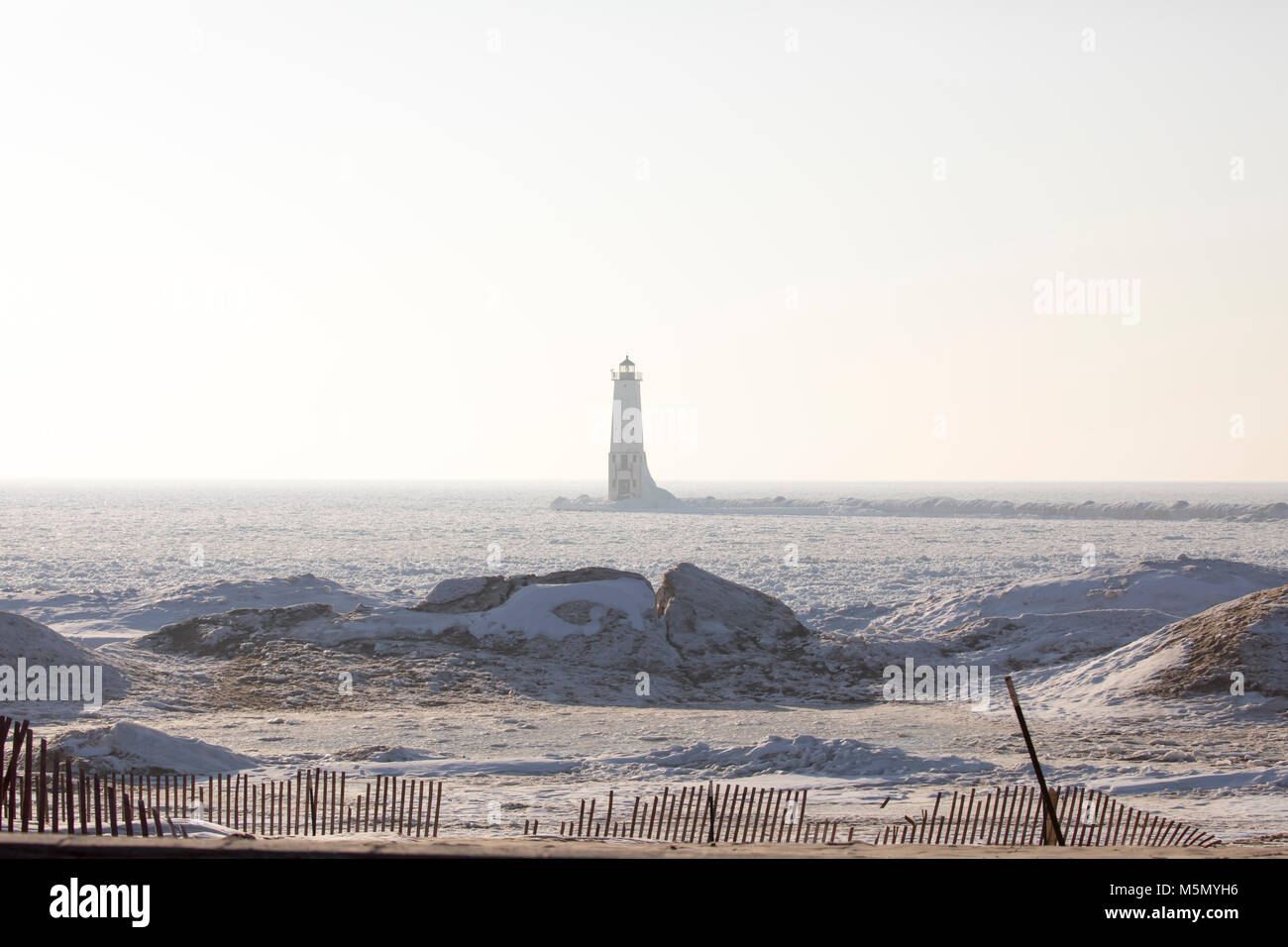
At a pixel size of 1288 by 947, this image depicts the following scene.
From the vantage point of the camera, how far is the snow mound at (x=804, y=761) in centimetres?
1484

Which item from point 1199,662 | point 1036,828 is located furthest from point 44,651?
point 1199,662

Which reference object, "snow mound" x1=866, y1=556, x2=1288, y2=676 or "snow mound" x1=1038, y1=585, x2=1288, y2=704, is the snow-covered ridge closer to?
"snow mound" x1=866, y1=556, x2=1288, y2=676

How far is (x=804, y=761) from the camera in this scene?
598 inches

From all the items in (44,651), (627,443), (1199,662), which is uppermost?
(627,443)

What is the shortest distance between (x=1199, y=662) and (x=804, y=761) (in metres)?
9.78

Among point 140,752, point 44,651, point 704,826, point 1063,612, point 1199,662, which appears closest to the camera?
point 704,826

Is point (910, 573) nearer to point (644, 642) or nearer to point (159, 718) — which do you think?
point (644, 642)

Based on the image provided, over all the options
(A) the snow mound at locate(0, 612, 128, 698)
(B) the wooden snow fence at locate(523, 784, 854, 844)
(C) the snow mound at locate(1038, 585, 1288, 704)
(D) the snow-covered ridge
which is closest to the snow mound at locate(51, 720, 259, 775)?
(B) the wooden snow fence at locate(523, 784, 854, 844)

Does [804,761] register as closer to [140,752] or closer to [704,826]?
[704,826]

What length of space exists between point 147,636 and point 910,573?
110ft
